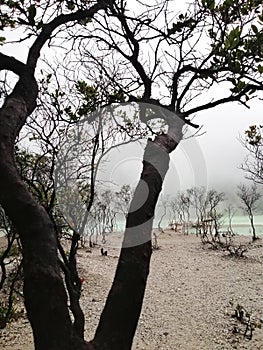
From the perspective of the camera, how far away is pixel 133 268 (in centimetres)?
104

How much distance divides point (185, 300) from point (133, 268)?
14.8 feet

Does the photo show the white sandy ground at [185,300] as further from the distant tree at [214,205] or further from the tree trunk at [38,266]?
the distant tree at [214,205]

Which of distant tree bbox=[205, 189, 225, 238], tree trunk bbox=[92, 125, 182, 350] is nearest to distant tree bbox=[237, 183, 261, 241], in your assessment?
distant tree bbox=[205, 189, 225, 238]

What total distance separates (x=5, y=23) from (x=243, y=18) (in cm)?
127

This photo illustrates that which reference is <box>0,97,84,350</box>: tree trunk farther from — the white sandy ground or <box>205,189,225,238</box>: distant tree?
<box>205,189,225,238</box>: distant tree

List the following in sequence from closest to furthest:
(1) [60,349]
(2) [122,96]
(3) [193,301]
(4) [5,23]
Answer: (1) [60,349] < (4) [5,23] < (2) [122,96] < (3) [193,301]

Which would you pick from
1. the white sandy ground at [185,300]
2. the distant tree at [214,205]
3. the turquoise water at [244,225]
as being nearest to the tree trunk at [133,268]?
the white sandy ground at [185,300]

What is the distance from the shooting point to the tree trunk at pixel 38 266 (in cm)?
78

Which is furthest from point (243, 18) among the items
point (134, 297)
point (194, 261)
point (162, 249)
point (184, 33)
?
point (162, 249)

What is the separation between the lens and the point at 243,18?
1.87 metres

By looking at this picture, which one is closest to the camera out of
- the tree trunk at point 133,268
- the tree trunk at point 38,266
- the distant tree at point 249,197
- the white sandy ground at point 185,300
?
the tree trunk at point 38,266

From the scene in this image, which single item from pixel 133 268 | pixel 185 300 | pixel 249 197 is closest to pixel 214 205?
pixel 249 197

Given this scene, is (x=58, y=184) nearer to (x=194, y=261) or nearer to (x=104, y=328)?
(x=104, y=328)

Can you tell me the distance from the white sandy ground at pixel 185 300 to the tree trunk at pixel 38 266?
2845 millimetres
